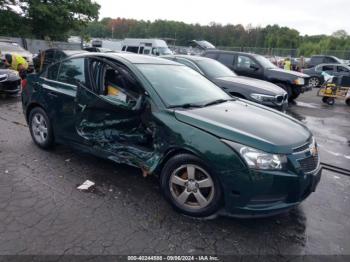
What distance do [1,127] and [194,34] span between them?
98.5m

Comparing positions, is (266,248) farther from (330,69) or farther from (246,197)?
(330,69)

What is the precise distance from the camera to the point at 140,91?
4016 mm

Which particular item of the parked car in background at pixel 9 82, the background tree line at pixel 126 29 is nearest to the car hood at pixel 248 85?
the parked car in background at pixel 9 82

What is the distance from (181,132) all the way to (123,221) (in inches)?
43.0

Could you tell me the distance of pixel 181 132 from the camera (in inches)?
138

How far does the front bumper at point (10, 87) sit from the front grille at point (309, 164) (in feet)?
29.1

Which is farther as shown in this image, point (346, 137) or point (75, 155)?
point (346, 137)

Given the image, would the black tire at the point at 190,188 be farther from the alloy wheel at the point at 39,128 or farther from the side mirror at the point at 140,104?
the alloy wheel at the point at 39,128

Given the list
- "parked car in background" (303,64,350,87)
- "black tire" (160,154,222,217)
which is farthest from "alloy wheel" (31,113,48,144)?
"parked car in background" (303,64,350,87)

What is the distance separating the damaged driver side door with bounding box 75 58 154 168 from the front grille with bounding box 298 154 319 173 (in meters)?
1.60

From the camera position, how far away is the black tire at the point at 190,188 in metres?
3.37

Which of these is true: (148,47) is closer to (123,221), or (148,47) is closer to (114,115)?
(114,115)

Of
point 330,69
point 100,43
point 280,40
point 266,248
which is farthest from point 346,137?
point 280,40

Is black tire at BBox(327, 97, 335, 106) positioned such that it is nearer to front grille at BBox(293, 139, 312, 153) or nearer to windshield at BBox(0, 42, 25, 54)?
front grille at BBox(293, 139, 312, 153)
